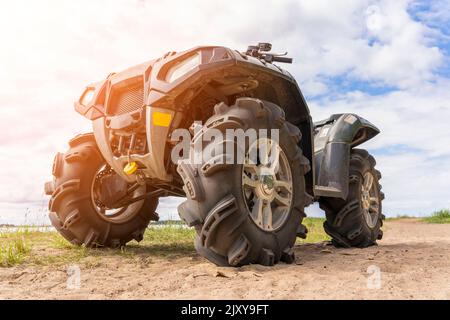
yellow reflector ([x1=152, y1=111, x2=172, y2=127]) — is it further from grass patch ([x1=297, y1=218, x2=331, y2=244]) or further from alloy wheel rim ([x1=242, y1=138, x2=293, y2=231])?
grass patch ([x1=297, y1=218, x2=331, y2=244])

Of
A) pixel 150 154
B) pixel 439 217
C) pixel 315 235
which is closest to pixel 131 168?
pixel 150 154

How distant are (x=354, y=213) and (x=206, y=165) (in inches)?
125

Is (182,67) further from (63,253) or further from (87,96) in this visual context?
(63,253)

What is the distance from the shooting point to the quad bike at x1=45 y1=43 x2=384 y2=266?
11.6 ft

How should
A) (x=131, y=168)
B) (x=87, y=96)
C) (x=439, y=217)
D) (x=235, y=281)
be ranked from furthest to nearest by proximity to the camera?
1. (x=439, y=217)
2. (x=87, y=96)
3. (x=131, y=168)
4. (x=235, y=281)

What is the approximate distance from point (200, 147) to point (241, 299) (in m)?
1.33

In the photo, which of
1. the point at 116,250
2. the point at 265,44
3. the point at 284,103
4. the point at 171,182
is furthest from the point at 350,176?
the point at 116,250

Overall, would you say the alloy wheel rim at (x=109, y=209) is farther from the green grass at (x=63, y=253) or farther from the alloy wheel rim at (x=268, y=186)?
the alloy wheel rim at (x=268, y=186)

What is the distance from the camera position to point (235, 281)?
120 inches

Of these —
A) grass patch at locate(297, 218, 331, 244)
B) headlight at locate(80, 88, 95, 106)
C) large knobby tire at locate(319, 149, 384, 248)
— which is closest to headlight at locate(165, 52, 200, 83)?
headlight at locate(80, 88, 95, 106)

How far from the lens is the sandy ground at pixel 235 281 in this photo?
9.02 ft

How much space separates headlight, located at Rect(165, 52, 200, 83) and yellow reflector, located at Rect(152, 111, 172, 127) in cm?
28

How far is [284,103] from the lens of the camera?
4.91m

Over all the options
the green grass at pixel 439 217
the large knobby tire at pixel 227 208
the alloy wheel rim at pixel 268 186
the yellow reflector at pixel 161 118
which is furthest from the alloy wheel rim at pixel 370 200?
the green grass at pixel 439 217
